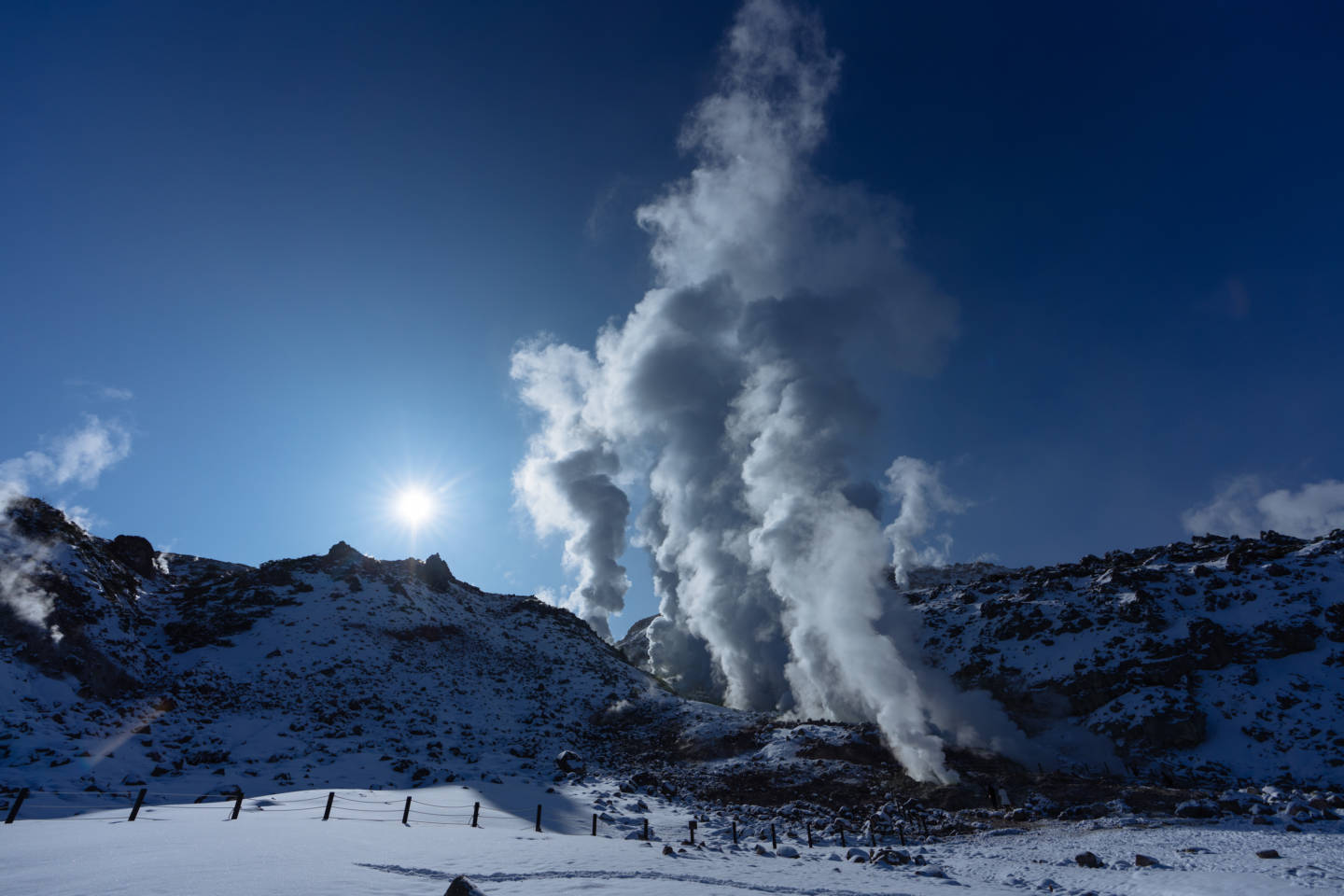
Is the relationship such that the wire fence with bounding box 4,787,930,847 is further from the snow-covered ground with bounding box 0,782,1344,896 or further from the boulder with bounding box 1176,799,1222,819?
the boulder with bounding box 1176,799,1222,819

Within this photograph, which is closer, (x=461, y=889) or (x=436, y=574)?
(x=461, y=889)

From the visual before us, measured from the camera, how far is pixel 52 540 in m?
48.1

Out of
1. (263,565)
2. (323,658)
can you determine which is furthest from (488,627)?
(263,565)

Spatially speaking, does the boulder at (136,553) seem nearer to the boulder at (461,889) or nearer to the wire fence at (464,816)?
the wire fence at (464,816)

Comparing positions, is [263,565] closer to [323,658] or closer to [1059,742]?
[323,658]

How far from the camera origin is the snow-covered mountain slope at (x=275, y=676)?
111 ft

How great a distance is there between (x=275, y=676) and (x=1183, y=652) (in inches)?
2935

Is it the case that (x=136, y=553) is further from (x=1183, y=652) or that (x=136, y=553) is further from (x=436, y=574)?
(x=1183, y=652)

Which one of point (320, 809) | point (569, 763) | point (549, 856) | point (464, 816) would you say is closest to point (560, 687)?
point (569, 763)

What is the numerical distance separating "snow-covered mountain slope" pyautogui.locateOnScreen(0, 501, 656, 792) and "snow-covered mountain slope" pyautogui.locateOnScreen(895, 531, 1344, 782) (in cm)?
3733

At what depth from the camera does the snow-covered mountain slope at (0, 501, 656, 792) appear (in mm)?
33750

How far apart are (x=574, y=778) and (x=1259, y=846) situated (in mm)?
33026

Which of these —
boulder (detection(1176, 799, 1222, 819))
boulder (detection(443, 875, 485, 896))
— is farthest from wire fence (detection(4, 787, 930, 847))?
boulder (detection(443, 875, 485, 896))

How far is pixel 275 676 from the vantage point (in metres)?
48.8
